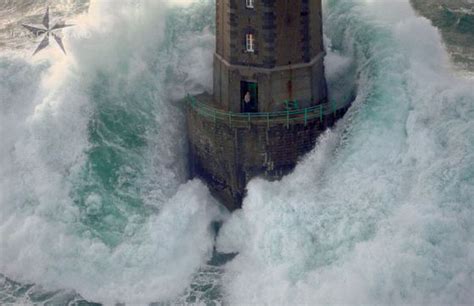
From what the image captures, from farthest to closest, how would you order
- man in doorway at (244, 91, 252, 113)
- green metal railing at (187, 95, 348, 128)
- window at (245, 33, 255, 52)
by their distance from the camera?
1. man in doorway at (244, 91, 252, 113)
2. green metal railing at (187, 95, 348, 128)
3. window at (245, 33, 255, 52)

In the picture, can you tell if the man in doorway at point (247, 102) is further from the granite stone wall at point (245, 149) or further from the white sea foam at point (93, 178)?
the white sea foam at point (93, 178)

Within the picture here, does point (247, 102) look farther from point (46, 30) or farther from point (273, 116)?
point (46, 30)

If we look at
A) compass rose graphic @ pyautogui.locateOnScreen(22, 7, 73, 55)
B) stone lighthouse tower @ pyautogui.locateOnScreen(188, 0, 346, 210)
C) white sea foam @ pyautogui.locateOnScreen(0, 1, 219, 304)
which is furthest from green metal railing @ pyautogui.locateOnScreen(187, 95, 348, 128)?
compass rose graphic @ pyautogui.locateOnScreen(22, 7, 73, 55)

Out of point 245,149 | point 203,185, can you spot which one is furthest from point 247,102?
point 203,185

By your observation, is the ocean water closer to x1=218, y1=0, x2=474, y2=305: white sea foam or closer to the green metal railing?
x1=218, y1=0, x2=474, y2=305: white sea foam

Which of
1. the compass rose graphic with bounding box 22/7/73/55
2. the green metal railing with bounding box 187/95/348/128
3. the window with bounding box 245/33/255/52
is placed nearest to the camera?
the window with bounding box 245/33/255/52

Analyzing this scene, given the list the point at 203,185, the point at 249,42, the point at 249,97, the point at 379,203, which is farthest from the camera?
the point at 203,185
